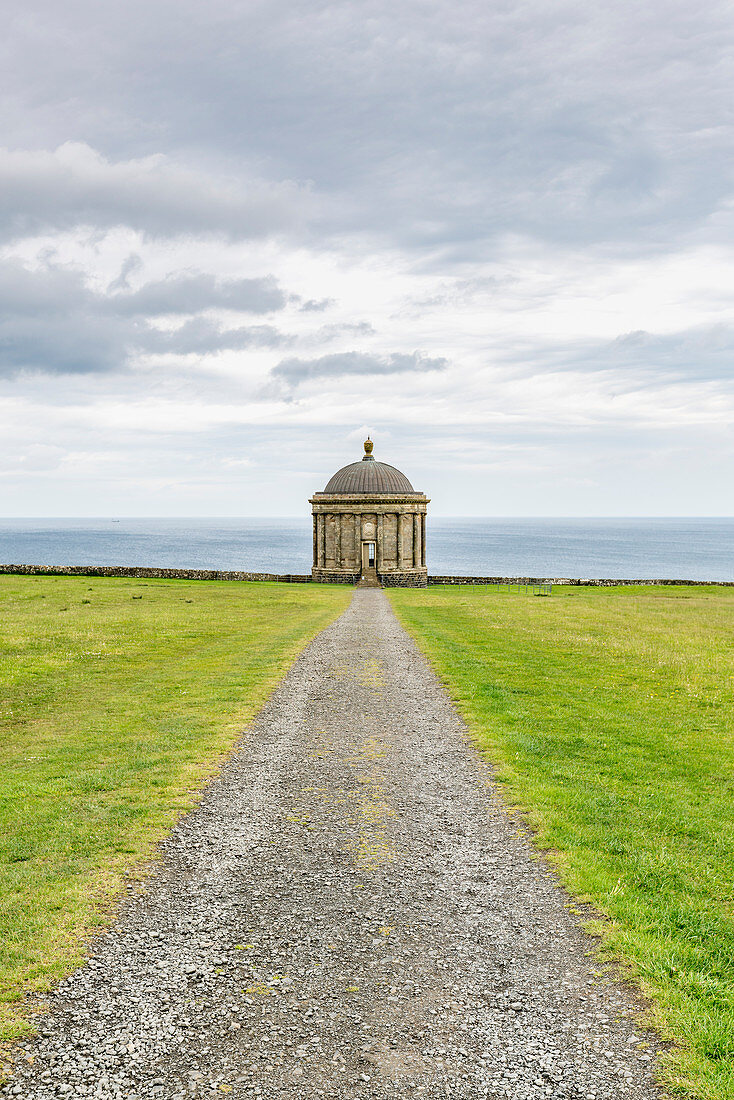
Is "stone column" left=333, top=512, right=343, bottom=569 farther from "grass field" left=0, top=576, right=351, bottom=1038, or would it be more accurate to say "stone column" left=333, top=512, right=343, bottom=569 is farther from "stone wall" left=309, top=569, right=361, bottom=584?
"grass field" left=0, top=576, right=351, bottom=1038

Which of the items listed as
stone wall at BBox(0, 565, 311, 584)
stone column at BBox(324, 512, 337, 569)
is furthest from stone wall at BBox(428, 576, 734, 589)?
stone wall at BBox(0, 565, 311, 584)

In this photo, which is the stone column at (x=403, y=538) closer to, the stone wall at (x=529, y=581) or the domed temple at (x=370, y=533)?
the domed temple at (x=370, y=533)

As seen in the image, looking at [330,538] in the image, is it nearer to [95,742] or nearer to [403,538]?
[403,538]

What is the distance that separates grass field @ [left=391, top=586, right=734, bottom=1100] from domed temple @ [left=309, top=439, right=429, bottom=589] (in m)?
38.8

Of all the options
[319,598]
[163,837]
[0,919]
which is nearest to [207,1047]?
[0,919]

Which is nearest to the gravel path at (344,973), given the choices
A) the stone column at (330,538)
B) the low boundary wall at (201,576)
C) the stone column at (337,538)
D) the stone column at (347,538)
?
the low boundary wall at (201,576)

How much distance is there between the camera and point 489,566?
168250mm

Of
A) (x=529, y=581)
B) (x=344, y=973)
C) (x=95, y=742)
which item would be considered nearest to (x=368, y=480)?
(x=529, y=581)

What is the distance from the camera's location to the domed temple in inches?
2771

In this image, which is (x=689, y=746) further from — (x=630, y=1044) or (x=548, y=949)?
(x=630, y=1044)

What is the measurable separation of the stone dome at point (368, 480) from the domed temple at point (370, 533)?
0.10 meters

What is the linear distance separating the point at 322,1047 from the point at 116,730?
10893 millimetres

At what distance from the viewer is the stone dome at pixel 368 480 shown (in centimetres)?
7194

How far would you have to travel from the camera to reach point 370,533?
232 feet
